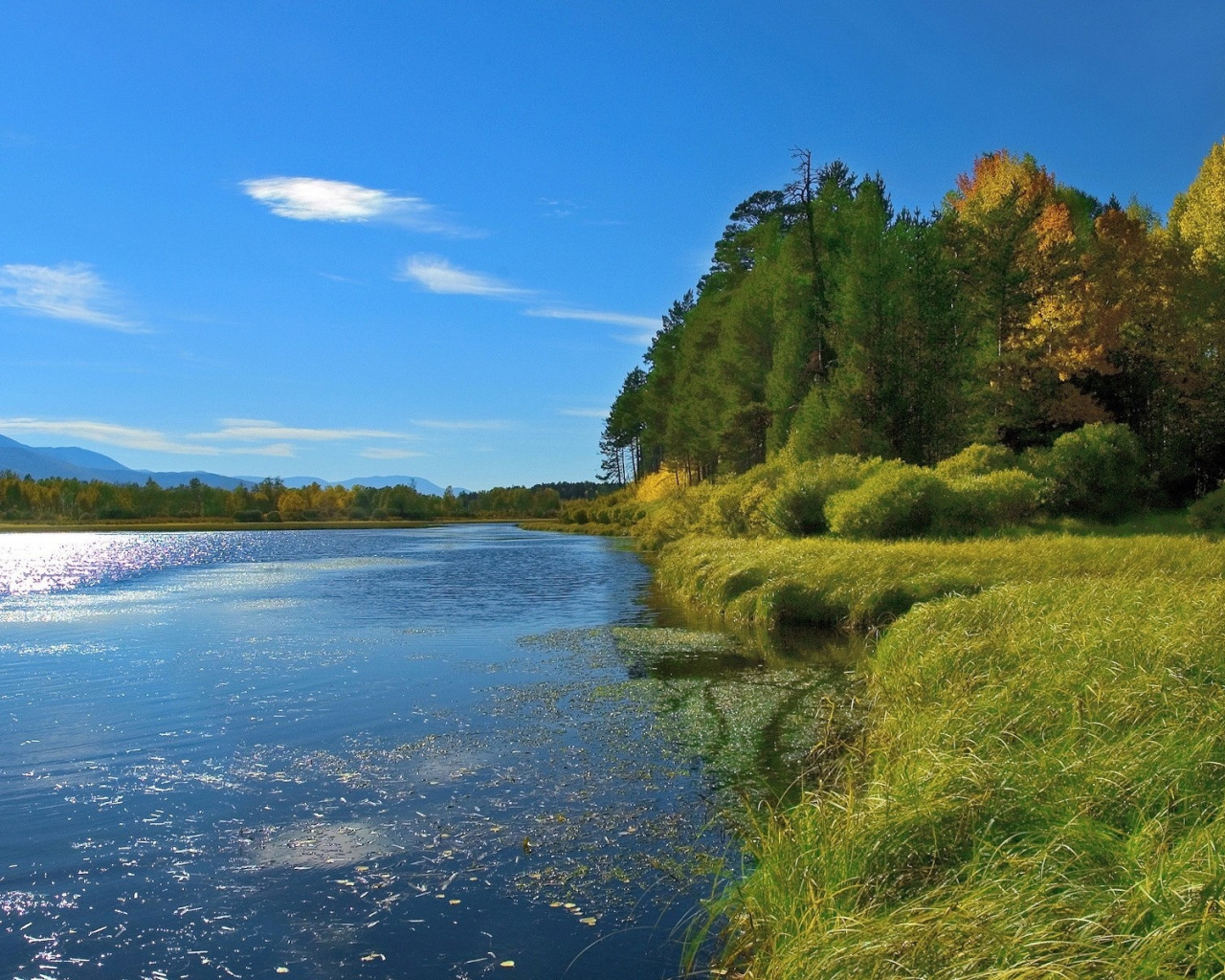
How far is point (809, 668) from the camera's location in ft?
45.1

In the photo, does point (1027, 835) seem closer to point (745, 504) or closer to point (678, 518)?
point (745, 504)

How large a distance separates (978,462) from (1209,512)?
19.9ft

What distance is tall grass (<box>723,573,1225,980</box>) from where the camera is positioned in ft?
12.5

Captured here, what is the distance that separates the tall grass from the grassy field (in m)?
0.01

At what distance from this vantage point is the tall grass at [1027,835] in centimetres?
380

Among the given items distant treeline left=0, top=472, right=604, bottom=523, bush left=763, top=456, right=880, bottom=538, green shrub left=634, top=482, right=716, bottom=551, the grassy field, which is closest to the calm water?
the grassy field

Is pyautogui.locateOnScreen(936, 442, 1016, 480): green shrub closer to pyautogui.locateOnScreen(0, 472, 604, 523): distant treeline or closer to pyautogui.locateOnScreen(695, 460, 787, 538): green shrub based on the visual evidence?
pyautogui.locateOnScreen(695, 460, 787, 538): green shrub

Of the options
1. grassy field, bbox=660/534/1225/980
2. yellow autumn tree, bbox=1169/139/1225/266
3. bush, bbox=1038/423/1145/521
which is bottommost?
grassy field, bbox=660/534/1225/980

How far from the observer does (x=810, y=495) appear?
1033 inches

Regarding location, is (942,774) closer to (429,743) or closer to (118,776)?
(429,743)

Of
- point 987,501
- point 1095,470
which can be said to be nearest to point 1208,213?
point 1095,470

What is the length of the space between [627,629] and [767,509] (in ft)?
33.6

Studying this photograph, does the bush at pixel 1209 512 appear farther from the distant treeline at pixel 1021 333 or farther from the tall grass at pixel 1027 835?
the tall grass at pixel 1027 835

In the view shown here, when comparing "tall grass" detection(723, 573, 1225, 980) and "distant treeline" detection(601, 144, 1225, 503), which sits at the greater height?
"distant treeline" detection(601, 144, 1225, 503)
